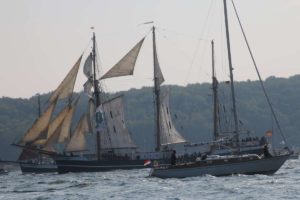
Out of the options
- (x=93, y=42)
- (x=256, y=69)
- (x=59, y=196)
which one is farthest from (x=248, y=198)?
(x=93, y=42)

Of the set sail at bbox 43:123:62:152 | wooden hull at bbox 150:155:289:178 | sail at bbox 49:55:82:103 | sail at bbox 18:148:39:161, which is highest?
sail at bbox 49:55:82:103

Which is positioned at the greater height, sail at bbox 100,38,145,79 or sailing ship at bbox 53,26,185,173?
sail at bbox 100,38,145,79

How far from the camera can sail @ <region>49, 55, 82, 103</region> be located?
328 feet

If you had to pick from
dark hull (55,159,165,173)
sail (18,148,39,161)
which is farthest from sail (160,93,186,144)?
sail (18,148,39,161)

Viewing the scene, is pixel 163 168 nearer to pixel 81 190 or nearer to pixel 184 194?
pixel 81 190

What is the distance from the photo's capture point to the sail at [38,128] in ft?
321

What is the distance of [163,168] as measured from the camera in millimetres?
67500

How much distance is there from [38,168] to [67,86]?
18514 millimetres

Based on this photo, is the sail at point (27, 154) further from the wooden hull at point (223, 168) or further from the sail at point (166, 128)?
the wooden hull at point (223, 168)

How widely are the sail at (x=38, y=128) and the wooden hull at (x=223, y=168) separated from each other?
32843 mm

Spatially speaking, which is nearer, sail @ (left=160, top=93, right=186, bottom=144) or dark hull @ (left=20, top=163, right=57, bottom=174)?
sail @ (left=160, top=93, right=186, bottom=144)

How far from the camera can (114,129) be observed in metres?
105

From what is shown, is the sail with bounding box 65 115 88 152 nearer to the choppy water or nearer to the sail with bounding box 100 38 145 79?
the sail with bounding box 100 38 145 79

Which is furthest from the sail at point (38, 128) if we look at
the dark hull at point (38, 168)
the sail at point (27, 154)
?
the dark hull at point (38, 168)
